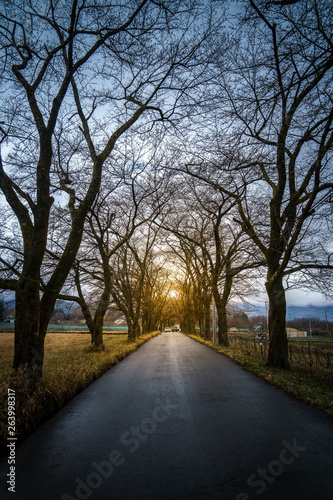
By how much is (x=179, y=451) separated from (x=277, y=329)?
24.9 ft

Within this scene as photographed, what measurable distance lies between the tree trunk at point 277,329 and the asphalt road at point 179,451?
4.25 meters

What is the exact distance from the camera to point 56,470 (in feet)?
9.56

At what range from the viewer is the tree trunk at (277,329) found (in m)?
9.51

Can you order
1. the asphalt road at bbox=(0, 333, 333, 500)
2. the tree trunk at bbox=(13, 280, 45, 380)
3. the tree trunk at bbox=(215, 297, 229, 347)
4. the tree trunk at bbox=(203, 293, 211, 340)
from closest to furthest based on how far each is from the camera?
1. the asphalt road at bbox=(0, 333, 333, 500)
2. the tree trunk at bbox=(13, 280, 45, 380)
3. the tree trunk at bbox=(215, 297, 229, 347)
4. the tree trunk at bbox=(203, 293, 211, 340)

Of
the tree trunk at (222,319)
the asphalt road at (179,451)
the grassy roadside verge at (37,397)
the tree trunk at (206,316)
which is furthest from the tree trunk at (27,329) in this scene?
the tree trunk at (206,316)

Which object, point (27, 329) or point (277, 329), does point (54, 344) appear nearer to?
point (27, 329)

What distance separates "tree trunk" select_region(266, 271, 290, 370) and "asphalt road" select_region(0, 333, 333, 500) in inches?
167

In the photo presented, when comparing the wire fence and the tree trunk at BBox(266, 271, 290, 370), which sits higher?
the tree trunk at BBox(266, 271, 290, 370)

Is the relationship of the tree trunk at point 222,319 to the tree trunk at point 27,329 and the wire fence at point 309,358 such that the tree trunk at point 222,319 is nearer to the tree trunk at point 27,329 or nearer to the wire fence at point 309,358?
the wire fence at point 309,358

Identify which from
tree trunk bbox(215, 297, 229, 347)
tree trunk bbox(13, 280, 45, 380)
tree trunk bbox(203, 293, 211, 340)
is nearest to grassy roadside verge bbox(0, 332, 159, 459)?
tree trunk bbox(13, 280, 45, 380)

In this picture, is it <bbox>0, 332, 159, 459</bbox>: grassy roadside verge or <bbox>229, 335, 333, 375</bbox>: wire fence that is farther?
<bbox>229, 335, 333, 375</bbox>: wire fence

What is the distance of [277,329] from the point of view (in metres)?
9.69

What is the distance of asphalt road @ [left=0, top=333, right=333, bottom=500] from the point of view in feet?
8.37

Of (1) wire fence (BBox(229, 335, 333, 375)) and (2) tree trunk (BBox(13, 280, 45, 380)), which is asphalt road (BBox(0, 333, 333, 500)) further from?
(1) wire fence (BBox(229, 335, 333, 375))
